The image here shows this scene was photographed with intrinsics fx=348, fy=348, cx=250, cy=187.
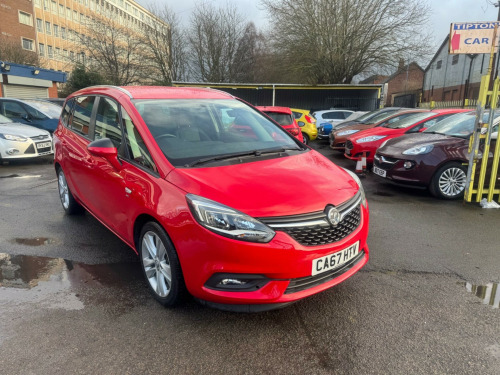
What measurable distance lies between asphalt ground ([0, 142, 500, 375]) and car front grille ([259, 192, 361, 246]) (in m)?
0.67

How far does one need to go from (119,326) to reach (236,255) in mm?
1078

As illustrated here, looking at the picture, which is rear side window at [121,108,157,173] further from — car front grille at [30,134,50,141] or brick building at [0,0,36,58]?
brick building at [0,0,36,58]

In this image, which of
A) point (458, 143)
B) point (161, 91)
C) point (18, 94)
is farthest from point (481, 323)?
point (18, 94)

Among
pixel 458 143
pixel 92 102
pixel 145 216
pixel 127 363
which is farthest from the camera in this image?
pixel 458 143

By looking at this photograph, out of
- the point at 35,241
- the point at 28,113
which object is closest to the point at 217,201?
the point at 35,241

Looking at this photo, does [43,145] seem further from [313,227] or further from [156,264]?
[313,227]

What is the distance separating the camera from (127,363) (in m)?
2.16

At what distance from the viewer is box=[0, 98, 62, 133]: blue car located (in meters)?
10.5

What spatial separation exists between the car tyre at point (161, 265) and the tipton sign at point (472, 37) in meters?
5.21

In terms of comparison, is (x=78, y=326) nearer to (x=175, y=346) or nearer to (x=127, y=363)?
(x=127, y=363)

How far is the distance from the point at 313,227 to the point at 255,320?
856 millimetres

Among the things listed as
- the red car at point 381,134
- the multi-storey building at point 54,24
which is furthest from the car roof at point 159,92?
the multi-storey building at point 54,24

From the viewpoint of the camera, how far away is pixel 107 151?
2984mm

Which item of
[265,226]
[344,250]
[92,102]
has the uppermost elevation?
[92,102]
